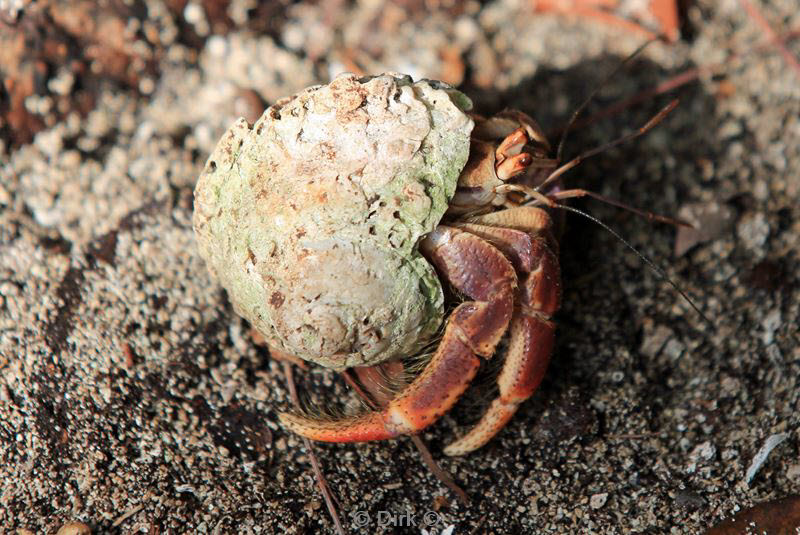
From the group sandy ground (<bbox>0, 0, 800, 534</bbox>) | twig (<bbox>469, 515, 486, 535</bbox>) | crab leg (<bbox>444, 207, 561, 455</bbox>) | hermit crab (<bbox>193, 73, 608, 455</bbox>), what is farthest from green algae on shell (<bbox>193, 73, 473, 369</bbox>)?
twig (<bbox>469, 515, 486, 535</bbox>)

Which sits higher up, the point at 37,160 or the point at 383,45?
the point at 383,45

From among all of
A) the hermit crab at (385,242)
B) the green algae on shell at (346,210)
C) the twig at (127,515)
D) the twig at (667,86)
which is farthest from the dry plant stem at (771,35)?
the twig at (127,515)

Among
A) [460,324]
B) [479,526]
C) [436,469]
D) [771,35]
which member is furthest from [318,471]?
[771,35]

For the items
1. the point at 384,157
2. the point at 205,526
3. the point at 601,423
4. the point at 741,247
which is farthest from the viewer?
→ the point at 741,247

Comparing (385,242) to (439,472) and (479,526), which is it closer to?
(439,472)

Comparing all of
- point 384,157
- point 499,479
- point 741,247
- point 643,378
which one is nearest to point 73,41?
point 384,157

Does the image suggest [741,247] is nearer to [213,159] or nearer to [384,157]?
[384,157]

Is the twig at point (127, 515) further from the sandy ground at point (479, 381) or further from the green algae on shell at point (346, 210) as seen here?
the green algae on shell at point (346, 210)
